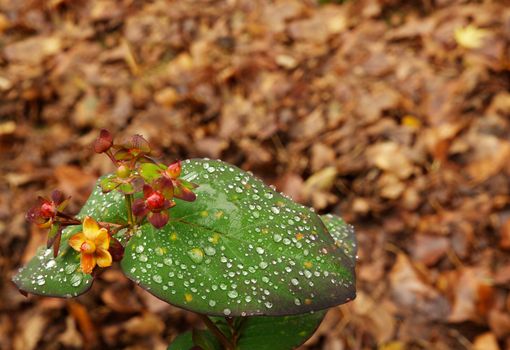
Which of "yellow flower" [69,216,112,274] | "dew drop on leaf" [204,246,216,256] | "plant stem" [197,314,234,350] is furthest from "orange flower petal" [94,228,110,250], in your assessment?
→ "plant stem" [197,314,234,350]

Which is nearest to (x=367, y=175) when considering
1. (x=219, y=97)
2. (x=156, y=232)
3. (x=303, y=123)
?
(x=303, y=123)

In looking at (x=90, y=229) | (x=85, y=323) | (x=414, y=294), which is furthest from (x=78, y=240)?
(x=414, y=294)

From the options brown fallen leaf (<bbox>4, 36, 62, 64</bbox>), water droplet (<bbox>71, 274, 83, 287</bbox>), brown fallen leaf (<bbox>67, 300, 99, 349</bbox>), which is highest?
water droplet (<bbox>71, 274, 83, 287</bbox>)

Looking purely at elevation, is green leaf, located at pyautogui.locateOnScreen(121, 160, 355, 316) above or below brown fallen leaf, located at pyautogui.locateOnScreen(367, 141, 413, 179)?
above

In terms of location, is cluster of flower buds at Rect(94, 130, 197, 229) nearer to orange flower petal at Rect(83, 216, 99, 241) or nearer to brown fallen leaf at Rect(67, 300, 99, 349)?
orange flower petal at Rect(83, 216, 99, 241)

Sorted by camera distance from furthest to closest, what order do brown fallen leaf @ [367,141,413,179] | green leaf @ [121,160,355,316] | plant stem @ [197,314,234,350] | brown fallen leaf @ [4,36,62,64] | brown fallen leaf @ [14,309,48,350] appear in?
brown fallen leaf @ [4,36,62,64], brown fallen leaf @ [367,141,413,179], brown fallen leaf @ [14,309,48,350], plant stem @ [197,314,234,350], green leaf @ [121,160,355,316]

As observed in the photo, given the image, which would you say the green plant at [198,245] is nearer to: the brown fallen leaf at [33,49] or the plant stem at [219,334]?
the plant stem at [219,334]

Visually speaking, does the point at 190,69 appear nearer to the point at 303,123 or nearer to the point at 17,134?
the point at 303,123

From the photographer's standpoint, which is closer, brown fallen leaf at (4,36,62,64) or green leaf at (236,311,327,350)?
green leaf at (236,311,327,350)

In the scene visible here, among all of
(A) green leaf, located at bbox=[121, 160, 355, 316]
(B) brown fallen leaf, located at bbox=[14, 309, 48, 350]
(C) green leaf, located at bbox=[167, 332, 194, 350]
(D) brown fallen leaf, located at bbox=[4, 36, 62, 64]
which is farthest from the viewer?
(D) brown fallen leaf, located at bbox=[4, 36, 62, 64]
